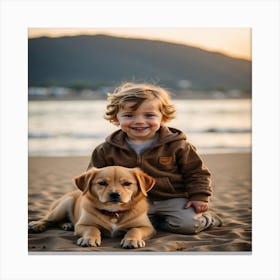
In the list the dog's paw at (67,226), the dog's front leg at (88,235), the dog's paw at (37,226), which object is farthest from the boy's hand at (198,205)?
the dog's paw at (37,226)

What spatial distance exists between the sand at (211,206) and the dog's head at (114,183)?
0.30 m

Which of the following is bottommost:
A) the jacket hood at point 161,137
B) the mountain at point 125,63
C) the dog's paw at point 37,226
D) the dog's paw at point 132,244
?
the dog's paw at point 132,244

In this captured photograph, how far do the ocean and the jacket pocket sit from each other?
0.53 metres

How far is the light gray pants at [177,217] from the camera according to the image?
14.2 feet

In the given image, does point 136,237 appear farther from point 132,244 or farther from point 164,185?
point 164,185

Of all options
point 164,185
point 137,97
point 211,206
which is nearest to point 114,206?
point 164,185

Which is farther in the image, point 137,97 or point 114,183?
point 137,97

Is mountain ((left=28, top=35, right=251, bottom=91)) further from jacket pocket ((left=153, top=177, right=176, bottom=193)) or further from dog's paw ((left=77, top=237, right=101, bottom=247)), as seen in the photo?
dog's paw ((left=77, top=237, right=101, bottom=247))

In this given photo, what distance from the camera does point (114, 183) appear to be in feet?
13.5

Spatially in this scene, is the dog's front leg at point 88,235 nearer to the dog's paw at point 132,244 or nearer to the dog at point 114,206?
the dog at point 114,206

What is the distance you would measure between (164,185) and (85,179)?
0.55 metres
